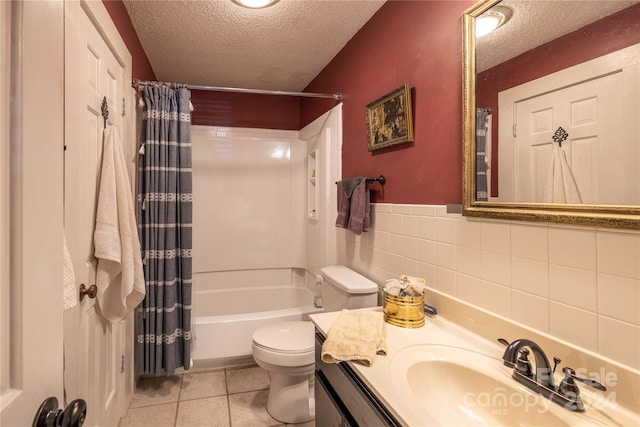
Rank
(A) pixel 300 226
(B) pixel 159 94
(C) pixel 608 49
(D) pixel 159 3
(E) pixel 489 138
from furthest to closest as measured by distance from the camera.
A: (A) pixel 300 226 → (B) pixel 159 94 → (D) pixel 159 3 → (E) pixel 489 138 → (C) pixel 608 49

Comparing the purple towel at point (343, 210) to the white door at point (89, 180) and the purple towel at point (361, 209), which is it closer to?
the purple towel at point (361, 209)

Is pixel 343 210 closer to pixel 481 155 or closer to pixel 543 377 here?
pixel 481 155

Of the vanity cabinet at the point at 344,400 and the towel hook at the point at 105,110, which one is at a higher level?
the towel hook at the point at 105,110

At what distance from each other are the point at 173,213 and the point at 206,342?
96 centimetres

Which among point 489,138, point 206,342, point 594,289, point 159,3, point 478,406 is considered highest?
point 159,3

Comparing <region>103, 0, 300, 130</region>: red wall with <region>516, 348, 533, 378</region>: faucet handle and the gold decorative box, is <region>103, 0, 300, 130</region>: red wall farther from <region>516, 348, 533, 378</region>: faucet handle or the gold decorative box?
<region>516, 348, 533, 378</region>: faucet handle

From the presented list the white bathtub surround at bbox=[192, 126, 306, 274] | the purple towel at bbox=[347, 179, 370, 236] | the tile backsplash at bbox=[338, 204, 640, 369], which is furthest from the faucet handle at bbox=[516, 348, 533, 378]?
the white bathtub surround at bbox=[192, 126, 306, 274]

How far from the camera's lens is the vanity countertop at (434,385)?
73 cm

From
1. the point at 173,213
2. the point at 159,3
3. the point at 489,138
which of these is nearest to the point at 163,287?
the point at 173,213

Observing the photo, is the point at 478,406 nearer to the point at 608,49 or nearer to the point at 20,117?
the point at 608,49

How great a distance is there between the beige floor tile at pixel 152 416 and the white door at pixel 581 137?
2157 mm

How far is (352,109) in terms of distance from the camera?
2.15 m

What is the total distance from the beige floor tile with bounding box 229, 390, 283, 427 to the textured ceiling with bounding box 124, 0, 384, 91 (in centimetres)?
239

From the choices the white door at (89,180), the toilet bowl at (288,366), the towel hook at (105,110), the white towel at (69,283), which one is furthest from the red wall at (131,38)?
the toilet bowl at (288,366)
